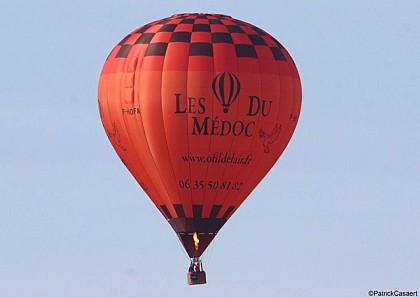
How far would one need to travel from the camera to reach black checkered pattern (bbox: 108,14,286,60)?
142250 millimetres

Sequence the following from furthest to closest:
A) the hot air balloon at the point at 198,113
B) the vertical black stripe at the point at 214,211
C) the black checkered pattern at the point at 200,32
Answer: the vertical black stripe at the point at 214,211, the black checkered pattern at the point at 200,32, the hot air balloon at the point at 198,113

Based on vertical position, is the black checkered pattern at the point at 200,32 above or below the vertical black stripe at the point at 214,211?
above

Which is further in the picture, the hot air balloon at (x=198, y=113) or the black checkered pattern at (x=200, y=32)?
the black checkered pattern at (x=200, y=32)

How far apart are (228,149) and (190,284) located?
5451mm

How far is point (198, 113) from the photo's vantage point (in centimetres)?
14162

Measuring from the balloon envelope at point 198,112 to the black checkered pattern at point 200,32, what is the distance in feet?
0.12

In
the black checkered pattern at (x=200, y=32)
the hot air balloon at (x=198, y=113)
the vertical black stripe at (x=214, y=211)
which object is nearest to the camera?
the hot air balloon at (x=198, y=113)

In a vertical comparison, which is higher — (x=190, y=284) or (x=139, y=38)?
(x=139, y=38)

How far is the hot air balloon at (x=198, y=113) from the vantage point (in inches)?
5576

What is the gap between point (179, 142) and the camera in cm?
14175

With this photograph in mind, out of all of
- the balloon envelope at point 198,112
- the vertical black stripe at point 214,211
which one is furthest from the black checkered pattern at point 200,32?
the vertical black stripe at point 214,211

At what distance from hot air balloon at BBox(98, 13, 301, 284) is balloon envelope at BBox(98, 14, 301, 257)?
1.5 inches

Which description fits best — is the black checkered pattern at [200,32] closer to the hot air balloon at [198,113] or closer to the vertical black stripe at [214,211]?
the hot air balloon at [198,113]

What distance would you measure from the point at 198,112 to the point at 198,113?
0.12 feet
